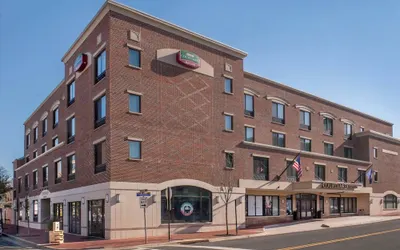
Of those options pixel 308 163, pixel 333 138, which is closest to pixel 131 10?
pixel 308 163

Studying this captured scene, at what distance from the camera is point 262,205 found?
4119 centimetres

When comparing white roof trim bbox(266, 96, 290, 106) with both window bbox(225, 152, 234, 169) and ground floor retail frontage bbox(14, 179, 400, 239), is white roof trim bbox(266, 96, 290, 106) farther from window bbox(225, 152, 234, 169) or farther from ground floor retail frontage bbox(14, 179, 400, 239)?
window bbox(225, 152, 234, 169)

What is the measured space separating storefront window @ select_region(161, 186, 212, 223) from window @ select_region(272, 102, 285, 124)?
1373 centimetres

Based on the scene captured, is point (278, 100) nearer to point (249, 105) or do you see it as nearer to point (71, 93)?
point (249, 105)

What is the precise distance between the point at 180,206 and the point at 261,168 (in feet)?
35.2

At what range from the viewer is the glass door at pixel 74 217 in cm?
3419

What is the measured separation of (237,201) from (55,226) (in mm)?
15205

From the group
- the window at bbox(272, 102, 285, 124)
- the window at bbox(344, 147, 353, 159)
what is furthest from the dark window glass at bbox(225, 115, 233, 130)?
the window at bbox(344, 147, 353, 159)

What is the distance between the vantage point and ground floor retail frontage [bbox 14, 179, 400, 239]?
2898 cm

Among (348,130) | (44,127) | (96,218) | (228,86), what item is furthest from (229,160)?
(44,127)

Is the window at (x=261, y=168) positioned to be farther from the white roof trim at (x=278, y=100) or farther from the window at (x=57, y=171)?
the window at (x=57, y=171)

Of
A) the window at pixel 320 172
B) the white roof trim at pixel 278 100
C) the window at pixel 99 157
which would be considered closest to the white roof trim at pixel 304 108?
the white roof trim at pixel 278 100

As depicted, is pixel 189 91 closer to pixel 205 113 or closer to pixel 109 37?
pixel 205 113

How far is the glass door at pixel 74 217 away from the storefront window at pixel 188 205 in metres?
7.45
